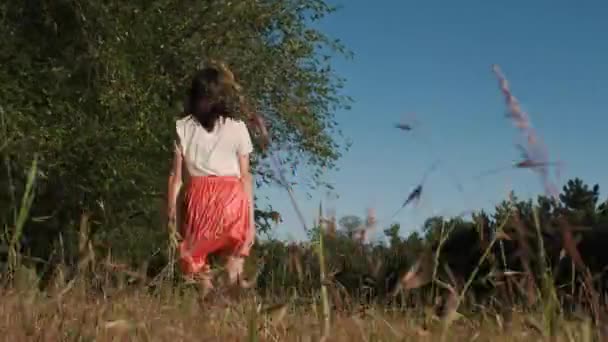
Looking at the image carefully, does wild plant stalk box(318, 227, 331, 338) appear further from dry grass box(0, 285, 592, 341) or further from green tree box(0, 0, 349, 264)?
green tree box(0, 0, 349, 264)

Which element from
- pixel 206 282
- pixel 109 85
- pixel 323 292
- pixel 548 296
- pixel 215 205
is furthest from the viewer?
pixel 109 85

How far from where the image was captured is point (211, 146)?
688 cm

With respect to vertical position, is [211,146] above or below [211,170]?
above

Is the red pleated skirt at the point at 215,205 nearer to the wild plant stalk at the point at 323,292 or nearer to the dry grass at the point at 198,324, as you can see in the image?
the dry grass at the point at 198,324

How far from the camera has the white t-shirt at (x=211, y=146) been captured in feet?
22.7

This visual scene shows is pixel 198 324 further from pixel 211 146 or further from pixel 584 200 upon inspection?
pixel 584 200

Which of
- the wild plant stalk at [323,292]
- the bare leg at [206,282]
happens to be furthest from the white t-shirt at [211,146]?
the wild plant stalk at [323,292]

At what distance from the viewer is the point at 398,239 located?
92.5 inches

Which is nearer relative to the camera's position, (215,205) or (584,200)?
(215,205)

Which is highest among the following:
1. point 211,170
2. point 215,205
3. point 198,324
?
point 211,170

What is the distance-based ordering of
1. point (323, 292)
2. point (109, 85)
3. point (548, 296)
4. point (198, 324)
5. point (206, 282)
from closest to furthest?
point (548, 296) → point (323, 292) → point (206, 282) → point (198, 324) → point (109, 85)

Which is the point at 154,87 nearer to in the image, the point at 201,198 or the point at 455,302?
the point at 201,198

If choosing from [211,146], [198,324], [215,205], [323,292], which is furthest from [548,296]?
[211,146]

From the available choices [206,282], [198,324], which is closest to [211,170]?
[198,324]
